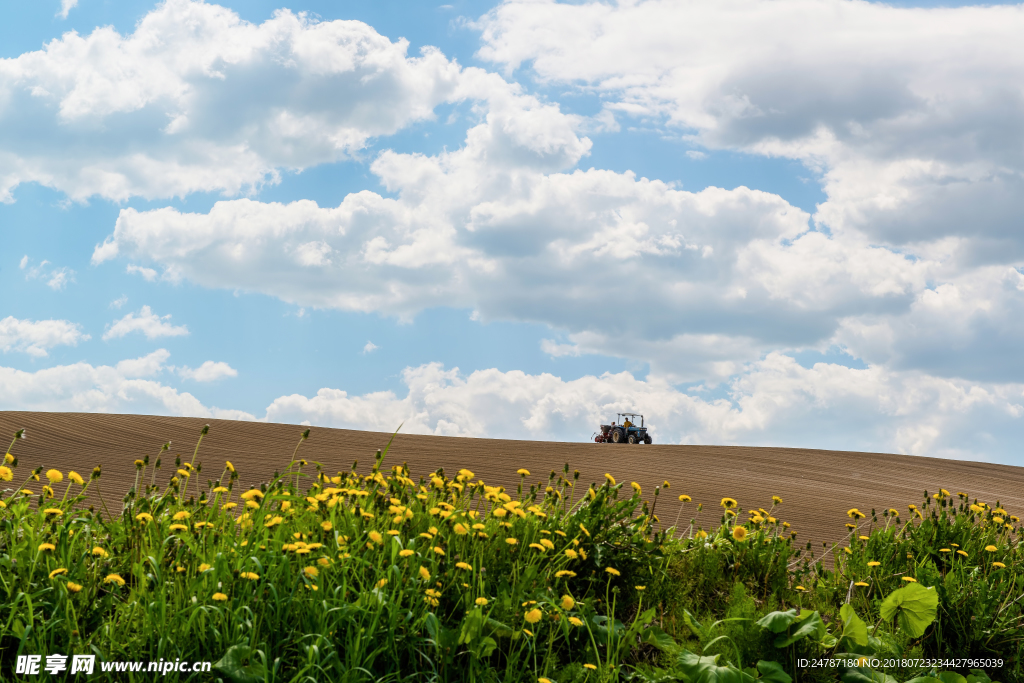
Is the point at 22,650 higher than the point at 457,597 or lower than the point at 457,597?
lower

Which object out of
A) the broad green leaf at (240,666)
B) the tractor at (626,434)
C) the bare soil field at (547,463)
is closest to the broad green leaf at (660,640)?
the broad green leaf at (240,666)

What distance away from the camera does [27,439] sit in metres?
9.56

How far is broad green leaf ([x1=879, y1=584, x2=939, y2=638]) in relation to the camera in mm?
3568

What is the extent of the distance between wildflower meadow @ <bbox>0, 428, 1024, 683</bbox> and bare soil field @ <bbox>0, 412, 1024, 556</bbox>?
2.18 m

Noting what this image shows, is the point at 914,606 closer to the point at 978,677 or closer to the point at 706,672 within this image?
the point at 978,677

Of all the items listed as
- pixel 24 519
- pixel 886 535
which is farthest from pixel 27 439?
pixel 886 535

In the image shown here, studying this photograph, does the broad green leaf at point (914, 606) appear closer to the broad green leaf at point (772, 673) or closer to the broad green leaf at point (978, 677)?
the broad green leaf at point (978, 677)

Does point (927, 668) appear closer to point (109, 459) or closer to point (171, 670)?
point (171, 670)

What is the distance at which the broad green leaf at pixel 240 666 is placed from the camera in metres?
2.68

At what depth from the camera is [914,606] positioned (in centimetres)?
359

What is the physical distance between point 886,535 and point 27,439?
9.83 m

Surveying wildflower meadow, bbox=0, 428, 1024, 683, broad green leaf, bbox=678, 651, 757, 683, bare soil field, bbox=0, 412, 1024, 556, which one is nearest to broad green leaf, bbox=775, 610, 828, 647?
wildflower meadow, bbox=0, 428, 1024, 683

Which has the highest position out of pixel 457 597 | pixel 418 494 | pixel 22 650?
pixel 418 494

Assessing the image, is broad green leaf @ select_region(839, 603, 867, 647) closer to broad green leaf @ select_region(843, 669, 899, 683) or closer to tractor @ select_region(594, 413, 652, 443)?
broad green leaf @ select_region(843, 669, 899, 683)
